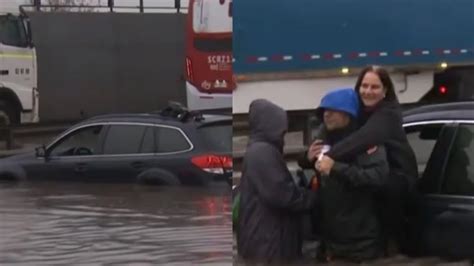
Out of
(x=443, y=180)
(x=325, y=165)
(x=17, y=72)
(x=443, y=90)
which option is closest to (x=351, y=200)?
(x=325, y=165)

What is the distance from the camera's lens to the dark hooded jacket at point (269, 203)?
305 centimetres

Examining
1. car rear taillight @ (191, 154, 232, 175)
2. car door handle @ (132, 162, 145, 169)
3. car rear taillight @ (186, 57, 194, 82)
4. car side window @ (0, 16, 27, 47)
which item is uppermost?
car side window @ (0, 16, 27, 47)

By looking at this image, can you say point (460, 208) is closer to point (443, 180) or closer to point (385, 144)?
point (443, 180)

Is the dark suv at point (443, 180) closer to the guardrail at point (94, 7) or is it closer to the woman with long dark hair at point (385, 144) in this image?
the woman with long dark hair at point (385, 144)

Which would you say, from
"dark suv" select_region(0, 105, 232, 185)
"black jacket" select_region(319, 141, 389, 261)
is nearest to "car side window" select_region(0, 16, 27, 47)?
"dark suv" select_region(0, 105, 232, 185)

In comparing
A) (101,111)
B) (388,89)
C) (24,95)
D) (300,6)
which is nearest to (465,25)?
(388,89)

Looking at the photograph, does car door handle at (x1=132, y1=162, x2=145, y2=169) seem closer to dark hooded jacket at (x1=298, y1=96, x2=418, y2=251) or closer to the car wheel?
the car wheel

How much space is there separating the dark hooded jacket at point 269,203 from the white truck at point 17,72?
2.95ft

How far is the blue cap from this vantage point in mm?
2992

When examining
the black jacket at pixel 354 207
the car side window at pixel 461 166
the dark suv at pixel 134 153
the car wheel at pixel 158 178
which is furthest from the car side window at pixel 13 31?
the car side window at pixel 461 166

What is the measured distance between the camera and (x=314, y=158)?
3092 mm

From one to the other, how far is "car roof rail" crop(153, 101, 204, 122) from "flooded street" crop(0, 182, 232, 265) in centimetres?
28

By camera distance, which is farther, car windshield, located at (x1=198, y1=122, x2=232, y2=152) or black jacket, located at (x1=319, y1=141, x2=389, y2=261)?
black jacket, located at (x1=319, y1=141, x2=389, y2=261)

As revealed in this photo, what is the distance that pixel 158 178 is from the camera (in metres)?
3.39
